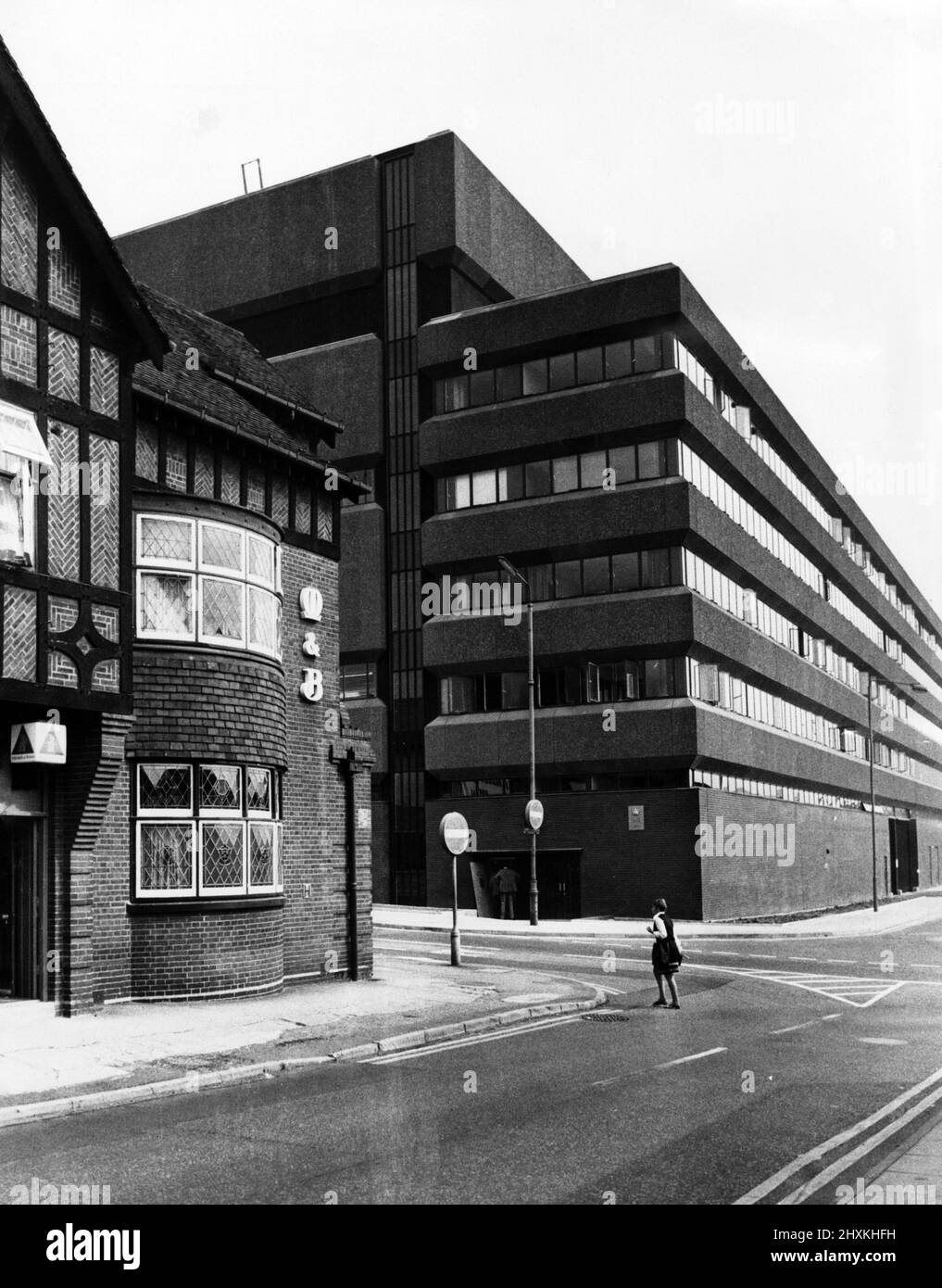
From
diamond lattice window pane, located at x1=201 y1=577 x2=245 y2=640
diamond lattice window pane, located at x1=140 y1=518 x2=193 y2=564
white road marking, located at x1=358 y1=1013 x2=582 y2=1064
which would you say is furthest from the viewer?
diamond lattice window pane, located at x1=201 y1=577 x2=245 y2=640

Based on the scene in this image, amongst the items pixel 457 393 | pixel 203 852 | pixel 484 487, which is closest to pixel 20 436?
pixel 203 852

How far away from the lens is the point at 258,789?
2011cm

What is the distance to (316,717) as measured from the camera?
22484 millimetres

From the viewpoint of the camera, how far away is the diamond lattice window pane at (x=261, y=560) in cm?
2014

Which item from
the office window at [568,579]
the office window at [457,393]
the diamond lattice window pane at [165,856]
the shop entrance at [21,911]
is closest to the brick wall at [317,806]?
the diamond lattice window pane at [165,856]

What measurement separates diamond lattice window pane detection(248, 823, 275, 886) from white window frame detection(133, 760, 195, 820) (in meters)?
1.18

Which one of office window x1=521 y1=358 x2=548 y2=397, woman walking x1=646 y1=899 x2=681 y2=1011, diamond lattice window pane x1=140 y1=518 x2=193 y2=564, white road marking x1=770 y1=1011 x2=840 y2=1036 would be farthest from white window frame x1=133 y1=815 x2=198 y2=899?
office window x1=521 y1=358 x2=548 y2=397

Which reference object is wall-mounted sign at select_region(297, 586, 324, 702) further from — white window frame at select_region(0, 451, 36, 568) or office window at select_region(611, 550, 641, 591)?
office window at select_region(611, 550, 641, 591)

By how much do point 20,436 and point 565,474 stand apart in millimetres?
32830

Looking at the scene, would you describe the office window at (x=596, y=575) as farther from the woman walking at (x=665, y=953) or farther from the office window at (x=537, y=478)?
the woman walking at (x=665, y=953)

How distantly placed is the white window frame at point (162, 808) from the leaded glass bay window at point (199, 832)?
0.01 m

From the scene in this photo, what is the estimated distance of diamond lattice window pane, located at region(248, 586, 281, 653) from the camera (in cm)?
2009

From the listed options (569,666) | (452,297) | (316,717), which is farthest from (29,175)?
(452,297)
